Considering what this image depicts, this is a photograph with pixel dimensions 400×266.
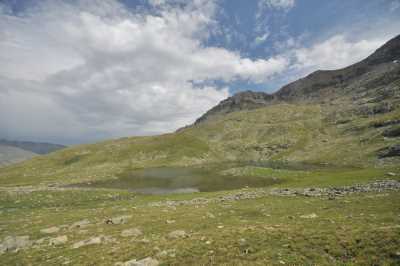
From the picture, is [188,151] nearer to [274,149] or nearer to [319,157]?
[274,149]

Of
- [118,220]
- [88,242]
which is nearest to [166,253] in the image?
[88,242]

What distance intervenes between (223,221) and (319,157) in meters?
131

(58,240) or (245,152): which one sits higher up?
(245,152)

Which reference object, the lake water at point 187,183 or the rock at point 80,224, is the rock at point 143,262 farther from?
the lake water at point 187,183

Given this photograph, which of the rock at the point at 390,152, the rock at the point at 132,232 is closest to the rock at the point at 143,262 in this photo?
the rock at the point at 132,232

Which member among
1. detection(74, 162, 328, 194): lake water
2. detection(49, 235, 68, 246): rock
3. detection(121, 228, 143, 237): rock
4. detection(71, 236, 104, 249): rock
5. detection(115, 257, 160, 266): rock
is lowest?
detection(74, 162, 328, 194): lake water

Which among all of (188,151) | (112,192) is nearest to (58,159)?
(188,151)

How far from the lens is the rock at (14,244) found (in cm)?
1988

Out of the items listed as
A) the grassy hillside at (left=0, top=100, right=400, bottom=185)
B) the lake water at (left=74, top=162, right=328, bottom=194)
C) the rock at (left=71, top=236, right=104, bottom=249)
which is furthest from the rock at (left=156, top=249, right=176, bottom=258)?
the grassy hillside at (left=0, top=100, right=400, bottom=185)

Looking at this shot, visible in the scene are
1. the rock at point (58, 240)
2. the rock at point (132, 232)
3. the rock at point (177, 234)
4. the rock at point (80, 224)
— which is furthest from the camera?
the rock at point (80, 224)

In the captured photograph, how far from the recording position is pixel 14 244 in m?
20.6

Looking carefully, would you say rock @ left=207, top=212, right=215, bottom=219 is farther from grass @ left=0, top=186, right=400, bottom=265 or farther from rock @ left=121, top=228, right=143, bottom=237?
rock @ left=121, top=228, right=143, bottom=237

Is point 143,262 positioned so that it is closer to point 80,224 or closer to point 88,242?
point 88,242

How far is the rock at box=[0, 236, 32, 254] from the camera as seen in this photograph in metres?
19.9
